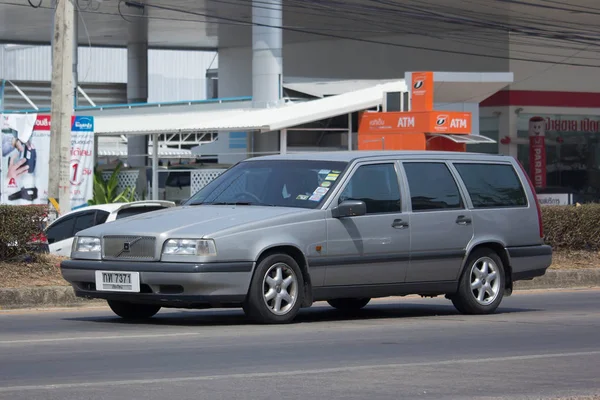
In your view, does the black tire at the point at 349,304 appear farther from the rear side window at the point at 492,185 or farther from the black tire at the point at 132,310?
the black tire at the point at 132,310

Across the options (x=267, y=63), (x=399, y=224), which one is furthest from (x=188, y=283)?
(x=267, y=63)

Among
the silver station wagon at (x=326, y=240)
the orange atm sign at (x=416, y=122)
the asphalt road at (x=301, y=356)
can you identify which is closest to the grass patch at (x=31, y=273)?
the asphalt road at (x=301, y=356)

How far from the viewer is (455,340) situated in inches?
378

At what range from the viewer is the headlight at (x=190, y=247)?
9867 millimetres

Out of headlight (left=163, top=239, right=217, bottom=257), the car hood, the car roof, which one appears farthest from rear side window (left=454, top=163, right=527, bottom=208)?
headlight (left=163, top=239, right=217, bottom=257)

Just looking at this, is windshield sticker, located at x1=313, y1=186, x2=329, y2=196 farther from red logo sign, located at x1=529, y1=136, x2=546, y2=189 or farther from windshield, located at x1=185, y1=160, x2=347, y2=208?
red logo sign, located at x1=529, y1=136, x2=546, y2=189

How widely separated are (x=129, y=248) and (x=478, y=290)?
12.6 ft

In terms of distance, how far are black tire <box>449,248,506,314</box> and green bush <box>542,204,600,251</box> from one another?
570cm

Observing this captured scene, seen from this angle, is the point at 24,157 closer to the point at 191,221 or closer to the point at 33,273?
the point at 33,273

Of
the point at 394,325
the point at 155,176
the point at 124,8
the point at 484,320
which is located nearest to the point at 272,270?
the point at 394,325

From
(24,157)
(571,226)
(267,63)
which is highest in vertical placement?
(267,63)

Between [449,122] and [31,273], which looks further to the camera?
[449,122]

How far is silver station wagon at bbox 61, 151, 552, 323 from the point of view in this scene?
9.97m

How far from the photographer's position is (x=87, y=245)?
10477 mm
